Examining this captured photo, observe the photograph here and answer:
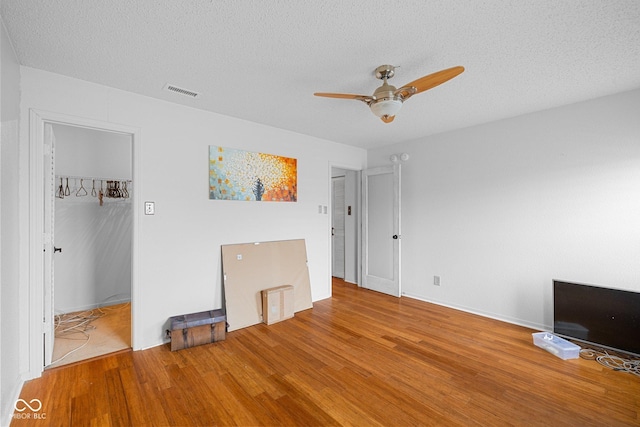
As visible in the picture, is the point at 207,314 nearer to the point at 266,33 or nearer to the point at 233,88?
the point at 233,88

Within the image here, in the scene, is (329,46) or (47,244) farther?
(47,244)

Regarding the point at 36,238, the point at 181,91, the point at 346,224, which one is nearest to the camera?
the point at 36,238

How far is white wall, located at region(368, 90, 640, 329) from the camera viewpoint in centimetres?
279

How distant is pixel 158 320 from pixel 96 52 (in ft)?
8.00

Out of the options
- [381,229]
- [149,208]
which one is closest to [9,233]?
[149,208]

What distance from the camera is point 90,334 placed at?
120 inches

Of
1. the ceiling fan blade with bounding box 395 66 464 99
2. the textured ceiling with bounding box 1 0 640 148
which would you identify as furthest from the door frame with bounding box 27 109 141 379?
the ceiling fan blade with bounding box 395 66 464 99

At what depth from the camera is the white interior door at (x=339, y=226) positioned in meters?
5.75

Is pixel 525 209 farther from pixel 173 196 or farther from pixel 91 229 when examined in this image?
pixel 91 229

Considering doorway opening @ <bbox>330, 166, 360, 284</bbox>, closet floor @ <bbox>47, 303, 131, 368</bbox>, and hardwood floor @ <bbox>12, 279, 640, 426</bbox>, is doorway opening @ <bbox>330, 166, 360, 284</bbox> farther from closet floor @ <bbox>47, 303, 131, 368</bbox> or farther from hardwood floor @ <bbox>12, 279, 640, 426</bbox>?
closet floor @ <bbox>47, 303, 131, 368</bbox>

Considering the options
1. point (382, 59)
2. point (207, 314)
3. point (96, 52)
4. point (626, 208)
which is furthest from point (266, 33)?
point (626, 208)

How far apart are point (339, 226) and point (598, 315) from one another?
12.9 ft

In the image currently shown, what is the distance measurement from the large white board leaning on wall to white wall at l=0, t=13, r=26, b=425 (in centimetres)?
168

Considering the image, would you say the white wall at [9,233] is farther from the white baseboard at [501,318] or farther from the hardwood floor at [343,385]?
the white baseboard at [501,318]
